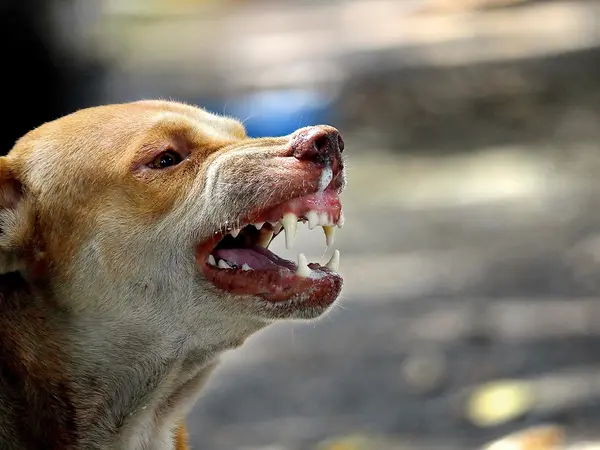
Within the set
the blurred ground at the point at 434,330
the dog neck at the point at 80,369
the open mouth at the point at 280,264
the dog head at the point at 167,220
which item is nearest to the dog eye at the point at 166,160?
the dog head at the point at 167,220

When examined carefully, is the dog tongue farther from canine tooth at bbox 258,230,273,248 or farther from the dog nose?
the dog nose

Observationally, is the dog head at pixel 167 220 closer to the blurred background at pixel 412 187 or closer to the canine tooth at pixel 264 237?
the canine tooth at pixel 264 237

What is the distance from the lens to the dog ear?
3631 millimetres

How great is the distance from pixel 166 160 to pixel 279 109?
8.06 m

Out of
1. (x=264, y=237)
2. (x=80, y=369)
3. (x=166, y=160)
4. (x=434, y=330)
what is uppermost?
(x=434, y=330)

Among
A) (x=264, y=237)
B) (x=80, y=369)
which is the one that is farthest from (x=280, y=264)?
→ (x=80, y=369)

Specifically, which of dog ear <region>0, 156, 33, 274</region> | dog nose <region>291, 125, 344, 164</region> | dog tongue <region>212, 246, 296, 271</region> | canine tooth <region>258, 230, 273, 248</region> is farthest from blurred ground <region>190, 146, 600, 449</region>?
dog ear <region>0, 156, 33, 274</region>

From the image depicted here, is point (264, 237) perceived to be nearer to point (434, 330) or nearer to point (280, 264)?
point (280, 264)

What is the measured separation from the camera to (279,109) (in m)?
11.8

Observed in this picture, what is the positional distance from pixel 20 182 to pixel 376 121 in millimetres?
9311

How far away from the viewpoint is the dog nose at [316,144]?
3.71 m

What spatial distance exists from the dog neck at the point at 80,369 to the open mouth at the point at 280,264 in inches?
6.7

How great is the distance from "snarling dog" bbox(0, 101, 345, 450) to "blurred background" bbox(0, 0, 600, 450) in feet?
6.17

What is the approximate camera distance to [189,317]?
368 cm
